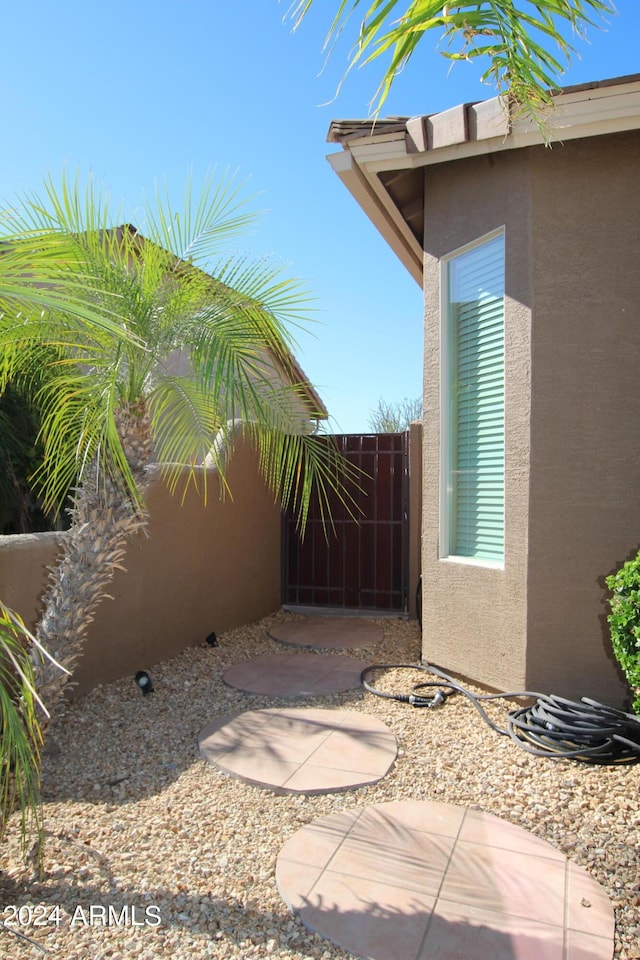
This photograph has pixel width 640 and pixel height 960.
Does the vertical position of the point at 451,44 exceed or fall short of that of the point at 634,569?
it exceeds it

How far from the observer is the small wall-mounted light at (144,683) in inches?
211

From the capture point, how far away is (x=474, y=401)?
18.2ft

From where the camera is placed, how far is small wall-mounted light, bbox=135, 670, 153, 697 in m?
5.35

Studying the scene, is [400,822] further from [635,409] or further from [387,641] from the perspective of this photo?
[387,641]

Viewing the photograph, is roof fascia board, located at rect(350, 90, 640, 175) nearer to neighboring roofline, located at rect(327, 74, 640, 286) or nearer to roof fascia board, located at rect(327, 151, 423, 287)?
neighboring roofline, located at rect(327, 74, 640, 286)

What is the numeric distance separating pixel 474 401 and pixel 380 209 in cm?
221

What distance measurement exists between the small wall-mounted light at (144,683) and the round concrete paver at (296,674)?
0.71m

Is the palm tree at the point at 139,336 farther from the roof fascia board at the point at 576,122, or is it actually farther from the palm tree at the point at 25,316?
the roof fascia board at the point at 576,122

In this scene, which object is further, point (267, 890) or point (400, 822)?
point (400, 822)

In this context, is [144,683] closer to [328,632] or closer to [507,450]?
[328,632]

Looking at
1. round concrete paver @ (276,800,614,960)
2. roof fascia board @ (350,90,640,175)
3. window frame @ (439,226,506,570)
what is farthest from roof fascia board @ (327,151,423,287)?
round concrete paver @ (276,800,614,960)

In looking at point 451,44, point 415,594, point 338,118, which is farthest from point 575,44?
point 415,594

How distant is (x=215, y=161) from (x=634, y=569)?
3.38 meters

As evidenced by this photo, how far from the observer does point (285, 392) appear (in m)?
3.87
